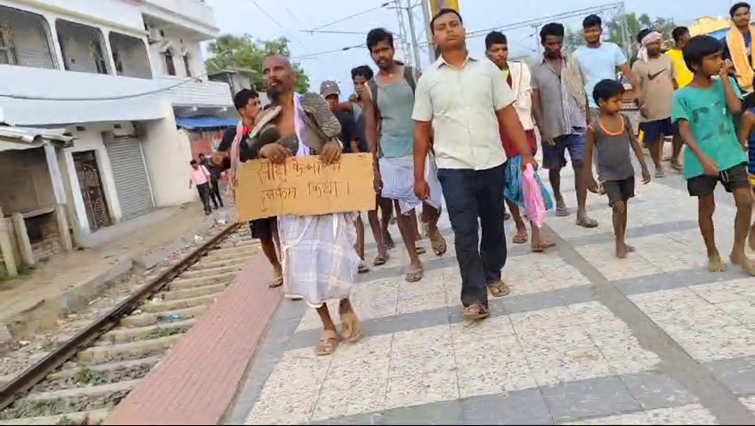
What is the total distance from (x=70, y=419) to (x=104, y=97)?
16.1m

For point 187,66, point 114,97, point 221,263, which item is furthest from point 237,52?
point 221,263

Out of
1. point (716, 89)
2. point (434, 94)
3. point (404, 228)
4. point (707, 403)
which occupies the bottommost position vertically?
point (707, 403)

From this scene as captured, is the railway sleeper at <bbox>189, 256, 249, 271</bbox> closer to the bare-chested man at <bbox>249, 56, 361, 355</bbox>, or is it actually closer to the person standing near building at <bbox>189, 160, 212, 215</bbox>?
the bare-chested man at <bbox>249, 56, 361, 355</bbox>

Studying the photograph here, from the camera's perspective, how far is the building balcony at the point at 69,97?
47.2ft

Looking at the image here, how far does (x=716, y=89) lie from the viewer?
449 cm

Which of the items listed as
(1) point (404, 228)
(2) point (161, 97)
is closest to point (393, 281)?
(1) point (404, 228)

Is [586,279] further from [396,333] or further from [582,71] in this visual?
[582,71]

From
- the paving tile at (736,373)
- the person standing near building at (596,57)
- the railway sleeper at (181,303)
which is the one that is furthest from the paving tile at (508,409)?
the railway sleeper at (181,303)

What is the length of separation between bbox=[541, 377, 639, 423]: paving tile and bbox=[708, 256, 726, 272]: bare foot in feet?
6.00

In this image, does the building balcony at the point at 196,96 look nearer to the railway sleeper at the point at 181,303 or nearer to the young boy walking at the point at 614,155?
the railway sleeper at the point at 181,303

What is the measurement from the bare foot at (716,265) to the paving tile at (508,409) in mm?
2108

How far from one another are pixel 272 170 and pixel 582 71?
3944 millimetres

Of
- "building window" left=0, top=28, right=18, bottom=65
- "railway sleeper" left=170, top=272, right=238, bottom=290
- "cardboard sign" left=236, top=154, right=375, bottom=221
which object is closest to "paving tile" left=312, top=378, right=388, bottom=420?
"cardboard sign" left=236, top=154, right=375, bottom=221

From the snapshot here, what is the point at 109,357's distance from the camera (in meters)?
6.03
